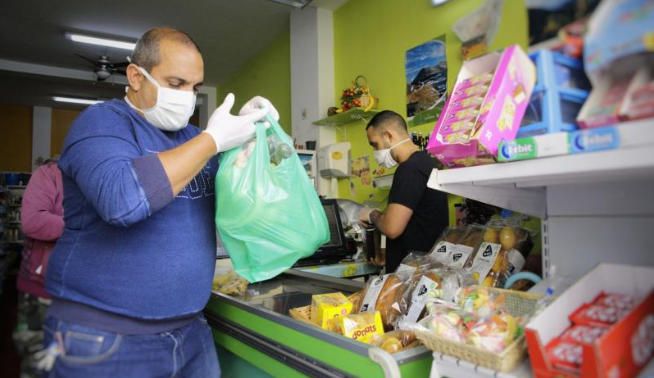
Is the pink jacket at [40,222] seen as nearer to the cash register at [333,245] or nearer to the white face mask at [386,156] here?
the cash register at [333,245]

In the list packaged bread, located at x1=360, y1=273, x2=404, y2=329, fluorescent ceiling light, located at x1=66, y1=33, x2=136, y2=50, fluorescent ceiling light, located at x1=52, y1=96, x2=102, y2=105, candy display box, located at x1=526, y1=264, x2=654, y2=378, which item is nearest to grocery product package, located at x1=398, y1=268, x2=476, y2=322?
packaged bread, located at x1=360, y1=273, x2=404, y2=329

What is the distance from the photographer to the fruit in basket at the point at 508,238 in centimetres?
138

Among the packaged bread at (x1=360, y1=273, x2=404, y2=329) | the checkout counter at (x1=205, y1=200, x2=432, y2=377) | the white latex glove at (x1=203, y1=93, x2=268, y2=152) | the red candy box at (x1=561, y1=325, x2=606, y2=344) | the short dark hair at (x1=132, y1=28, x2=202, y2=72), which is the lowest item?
the checkout counter at (x1=205, y1=200, x2=432, y2=377)

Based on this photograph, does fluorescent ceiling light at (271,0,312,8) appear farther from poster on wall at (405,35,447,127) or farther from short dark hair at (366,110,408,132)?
short dark hair at (366,110,408,132)

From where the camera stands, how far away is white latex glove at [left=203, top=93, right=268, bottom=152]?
132cm

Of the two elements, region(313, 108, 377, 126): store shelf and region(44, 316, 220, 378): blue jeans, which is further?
region(313, 108, 377, 126): store shelf

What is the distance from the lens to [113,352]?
126cm

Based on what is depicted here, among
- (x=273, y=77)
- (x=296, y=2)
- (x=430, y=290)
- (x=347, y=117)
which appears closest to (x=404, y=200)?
(x=430, y=290)

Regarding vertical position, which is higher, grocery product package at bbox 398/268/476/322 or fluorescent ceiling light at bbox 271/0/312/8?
fluorescent ceiling light at bbox 271/0/312/8

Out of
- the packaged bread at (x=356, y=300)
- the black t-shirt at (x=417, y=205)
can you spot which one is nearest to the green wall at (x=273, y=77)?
the black t-shirt at (x=417, y=205)

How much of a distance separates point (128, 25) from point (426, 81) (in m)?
4.43

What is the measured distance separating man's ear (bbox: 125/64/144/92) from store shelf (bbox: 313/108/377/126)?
3013 millimetres

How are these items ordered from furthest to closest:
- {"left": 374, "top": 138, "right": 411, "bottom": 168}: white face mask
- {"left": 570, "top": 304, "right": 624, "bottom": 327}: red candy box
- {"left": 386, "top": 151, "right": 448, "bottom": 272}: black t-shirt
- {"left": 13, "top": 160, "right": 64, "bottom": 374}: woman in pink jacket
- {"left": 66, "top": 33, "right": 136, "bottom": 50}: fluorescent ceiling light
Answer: {"left": 66, "top": 33, "right": 136, "bottom": 50}: fluorescent ceiling light, {"left": 374, "top": 138, "right": 411, "bottom": 168}: white face mask, {"left": 13, "top": 160, "right": 64, "bottom": 374}: woman in pink jacket, {"left": 386, "top": 151, "right": 448, "bottom": 272}: black t-shirt, {"left": 570, "top": 304, "right": 624, "bottom": 327}: red candy box

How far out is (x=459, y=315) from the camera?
988 mm
